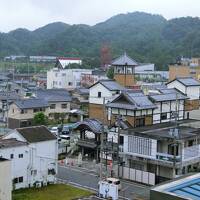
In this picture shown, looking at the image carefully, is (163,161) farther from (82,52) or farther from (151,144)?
(82,52)

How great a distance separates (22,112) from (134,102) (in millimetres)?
11995

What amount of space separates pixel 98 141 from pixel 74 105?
1792 centimetres

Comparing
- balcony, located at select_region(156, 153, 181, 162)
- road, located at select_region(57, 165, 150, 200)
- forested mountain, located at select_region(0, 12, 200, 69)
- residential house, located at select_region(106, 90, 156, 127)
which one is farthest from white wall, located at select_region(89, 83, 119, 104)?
forested mountain, located at select_region(0, 12, 200, 69)

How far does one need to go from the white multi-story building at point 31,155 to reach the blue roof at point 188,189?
9445mm

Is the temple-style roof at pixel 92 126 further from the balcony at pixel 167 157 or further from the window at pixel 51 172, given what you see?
the balcony at pixel 167 157

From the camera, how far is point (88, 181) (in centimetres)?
1870

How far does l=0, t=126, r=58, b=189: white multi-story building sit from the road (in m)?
1.11

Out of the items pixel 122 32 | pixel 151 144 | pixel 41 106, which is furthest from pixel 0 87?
pixel 122 32

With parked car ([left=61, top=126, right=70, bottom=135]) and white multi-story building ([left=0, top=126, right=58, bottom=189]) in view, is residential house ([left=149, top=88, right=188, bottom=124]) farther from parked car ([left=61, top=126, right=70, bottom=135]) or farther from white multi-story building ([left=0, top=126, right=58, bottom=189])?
white multi-story building ([left=0, top=126, right=58, bottom=189])

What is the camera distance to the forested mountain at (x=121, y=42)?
85688 mm

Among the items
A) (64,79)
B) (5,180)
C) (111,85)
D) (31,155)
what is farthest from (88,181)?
(64,79)

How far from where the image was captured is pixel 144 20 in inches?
6211

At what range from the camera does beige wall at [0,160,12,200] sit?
14.0 metres

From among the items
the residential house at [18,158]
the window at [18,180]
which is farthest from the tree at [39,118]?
the window at [18,180]
